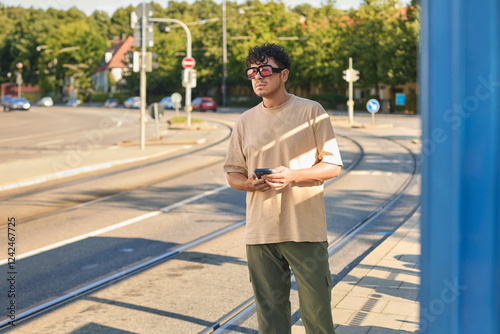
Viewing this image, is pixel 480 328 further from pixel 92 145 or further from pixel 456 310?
pixel 92 145

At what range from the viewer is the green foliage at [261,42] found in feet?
178

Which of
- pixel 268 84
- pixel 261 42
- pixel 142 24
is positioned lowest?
pixel 268 84

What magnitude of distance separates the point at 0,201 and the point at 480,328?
1017 cm

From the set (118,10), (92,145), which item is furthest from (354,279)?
(118,10)

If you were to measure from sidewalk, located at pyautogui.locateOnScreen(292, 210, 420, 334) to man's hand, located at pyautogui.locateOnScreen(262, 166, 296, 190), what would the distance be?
1.62 m

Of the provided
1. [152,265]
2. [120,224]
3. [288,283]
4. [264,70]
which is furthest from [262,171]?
[120,224]

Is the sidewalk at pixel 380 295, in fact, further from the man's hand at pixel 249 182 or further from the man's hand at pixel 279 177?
the man's hand at pixel 279 177

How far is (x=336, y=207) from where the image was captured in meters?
10.2

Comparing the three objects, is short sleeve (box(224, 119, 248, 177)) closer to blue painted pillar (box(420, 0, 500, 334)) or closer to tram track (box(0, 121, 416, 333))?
blue painted pillar (box(420, 0, 500, 334))

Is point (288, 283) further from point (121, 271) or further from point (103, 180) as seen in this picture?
point (103, 180)

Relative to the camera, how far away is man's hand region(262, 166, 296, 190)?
311 cm

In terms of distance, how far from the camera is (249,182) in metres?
3.22

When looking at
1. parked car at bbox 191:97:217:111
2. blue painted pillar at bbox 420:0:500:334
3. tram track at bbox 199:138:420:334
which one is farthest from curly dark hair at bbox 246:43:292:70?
parked car at bbox 191:97:217:111

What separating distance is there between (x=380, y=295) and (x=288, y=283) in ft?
6.73
